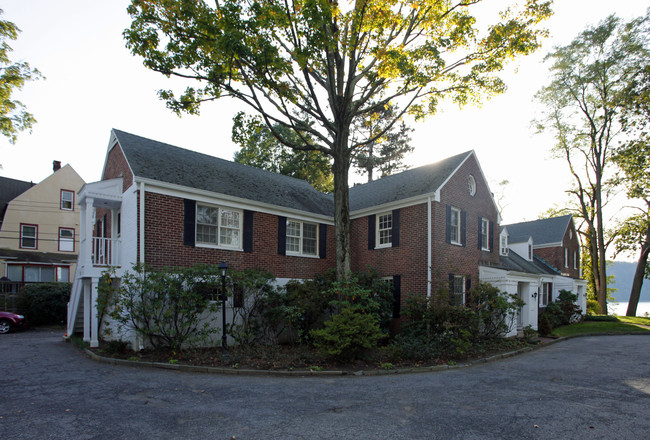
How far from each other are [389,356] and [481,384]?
133 inches

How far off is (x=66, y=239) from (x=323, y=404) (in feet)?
94.5

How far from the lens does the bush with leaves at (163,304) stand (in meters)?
10.7

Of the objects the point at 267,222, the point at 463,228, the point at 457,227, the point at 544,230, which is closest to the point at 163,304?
the point at 267,222

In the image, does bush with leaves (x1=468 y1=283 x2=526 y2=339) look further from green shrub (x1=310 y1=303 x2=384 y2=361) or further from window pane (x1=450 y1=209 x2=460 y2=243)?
green shrub (x1=310 y1=303 x2=384 y2=361)

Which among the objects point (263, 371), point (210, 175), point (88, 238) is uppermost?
point (210, 175)

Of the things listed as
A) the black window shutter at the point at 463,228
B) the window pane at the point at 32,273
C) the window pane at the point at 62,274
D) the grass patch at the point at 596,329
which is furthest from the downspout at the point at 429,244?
the window pane at the point at 32,273

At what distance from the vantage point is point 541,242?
101ft

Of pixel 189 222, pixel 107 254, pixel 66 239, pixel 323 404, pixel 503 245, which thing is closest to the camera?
pixel 323 404

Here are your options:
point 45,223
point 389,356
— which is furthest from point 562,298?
point 45,223

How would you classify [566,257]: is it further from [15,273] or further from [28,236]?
[28,236]

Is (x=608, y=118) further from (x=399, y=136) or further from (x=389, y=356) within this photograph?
(x=389, y=356)

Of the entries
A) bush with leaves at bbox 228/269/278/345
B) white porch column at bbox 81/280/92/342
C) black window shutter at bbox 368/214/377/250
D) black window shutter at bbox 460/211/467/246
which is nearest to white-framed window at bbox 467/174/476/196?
black window shutter at bbox 460/211/467/246

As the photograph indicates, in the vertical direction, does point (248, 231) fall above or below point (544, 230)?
below

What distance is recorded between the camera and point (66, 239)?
93.6 feet
